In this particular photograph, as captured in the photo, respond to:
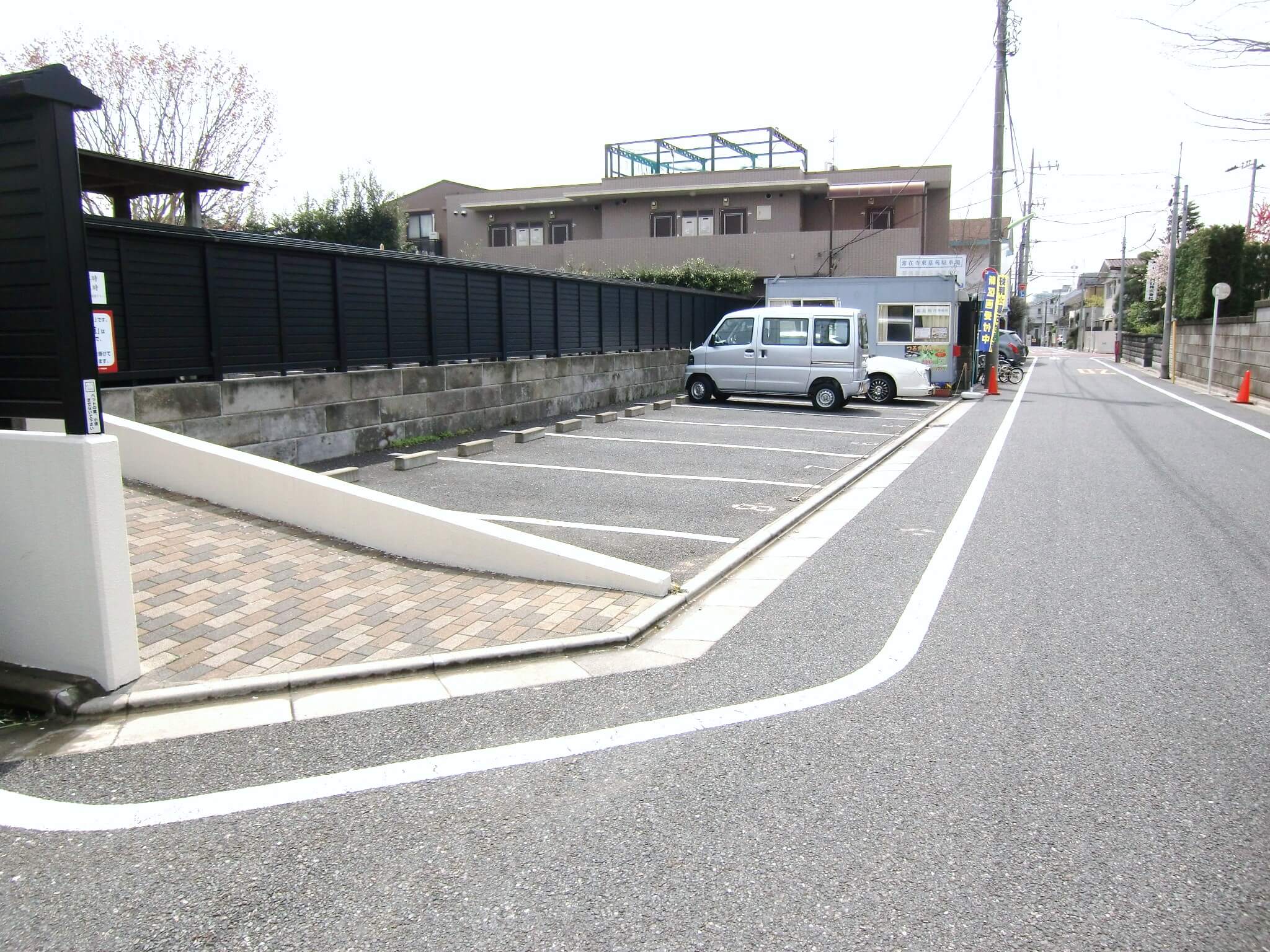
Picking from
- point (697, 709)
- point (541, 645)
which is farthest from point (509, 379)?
point (697, 709)

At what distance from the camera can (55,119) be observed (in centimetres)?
397

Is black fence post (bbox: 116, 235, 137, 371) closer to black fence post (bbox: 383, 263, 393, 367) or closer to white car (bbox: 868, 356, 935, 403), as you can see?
black fence post (bbox: 383, 263, 393, 367)

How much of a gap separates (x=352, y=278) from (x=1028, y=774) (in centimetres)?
934

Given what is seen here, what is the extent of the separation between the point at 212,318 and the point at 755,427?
940cm

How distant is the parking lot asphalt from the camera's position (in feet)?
25.2

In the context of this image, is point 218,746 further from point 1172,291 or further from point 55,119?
point 1172,291

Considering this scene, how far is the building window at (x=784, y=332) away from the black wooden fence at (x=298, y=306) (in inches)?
190

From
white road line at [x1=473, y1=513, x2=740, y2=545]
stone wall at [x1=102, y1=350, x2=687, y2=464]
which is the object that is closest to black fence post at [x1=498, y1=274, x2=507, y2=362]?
stone wall at [x1=102, y1=350, x2=687, y2=464]

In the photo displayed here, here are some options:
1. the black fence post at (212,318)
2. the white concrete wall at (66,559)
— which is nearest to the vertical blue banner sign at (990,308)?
the black fence post at (212,318)

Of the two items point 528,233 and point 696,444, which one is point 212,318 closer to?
point 696,444

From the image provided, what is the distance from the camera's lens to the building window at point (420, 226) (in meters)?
42.1

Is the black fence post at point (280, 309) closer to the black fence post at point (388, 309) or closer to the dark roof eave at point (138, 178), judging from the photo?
the black fence post at point (388, 309)

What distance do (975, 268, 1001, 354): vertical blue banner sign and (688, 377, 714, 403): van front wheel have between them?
10558mm

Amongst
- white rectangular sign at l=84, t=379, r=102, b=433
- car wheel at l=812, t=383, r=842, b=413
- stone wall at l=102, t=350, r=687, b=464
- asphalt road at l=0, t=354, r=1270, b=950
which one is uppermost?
white rectangular sign at l=84, t=379, r=102, b=433
